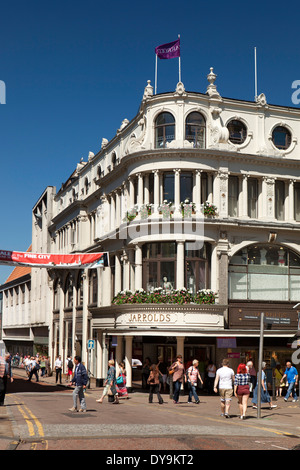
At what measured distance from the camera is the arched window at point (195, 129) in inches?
1405

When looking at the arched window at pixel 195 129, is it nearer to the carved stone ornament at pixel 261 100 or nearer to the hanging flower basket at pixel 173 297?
the carved stone ornament at pixel 261 100

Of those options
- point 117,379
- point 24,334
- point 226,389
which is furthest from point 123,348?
point 24,334

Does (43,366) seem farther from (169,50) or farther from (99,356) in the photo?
(169,50)

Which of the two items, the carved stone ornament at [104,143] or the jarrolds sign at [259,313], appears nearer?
the jarrolds sign at [259,313]

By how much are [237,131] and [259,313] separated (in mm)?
10143

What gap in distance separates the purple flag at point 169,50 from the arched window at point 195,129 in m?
3.49

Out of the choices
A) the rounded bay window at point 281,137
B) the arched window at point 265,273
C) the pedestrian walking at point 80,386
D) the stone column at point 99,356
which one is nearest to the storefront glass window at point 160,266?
the arched window at point 265,273

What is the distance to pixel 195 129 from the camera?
118ft

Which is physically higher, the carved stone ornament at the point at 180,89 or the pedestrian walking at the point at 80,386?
the carved stone ornament at the point at 180,89

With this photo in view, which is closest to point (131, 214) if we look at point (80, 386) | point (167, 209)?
point (167, 209)

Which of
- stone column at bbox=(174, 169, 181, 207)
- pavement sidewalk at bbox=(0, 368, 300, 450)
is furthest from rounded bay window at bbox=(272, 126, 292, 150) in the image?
pavement sidewalk at bbox=(0, 368, 300, 450)

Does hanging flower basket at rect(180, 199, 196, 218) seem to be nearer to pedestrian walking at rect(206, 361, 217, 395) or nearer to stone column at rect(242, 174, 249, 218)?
stone column at rect(242, 174, 249, 218)

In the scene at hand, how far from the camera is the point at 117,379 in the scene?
28.2m

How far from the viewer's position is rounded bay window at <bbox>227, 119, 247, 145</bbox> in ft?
121
